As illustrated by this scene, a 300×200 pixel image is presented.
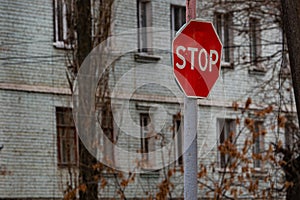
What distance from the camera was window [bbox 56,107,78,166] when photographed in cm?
2580

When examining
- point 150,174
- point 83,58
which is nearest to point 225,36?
point 150,174

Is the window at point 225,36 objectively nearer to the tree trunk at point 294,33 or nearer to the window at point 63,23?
the window at point 63,23

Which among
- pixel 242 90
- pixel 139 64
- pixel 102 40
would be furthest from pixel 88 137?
pixel 242 90

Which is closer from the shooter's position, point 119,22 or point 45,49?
point 45,49

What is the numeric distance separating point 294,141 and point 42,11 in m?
8.52

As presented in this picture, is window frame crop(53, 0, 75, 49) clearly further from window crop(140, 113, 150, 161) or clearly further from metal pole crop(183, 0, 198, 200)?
metal pole crop(183, 0, 198, 200)

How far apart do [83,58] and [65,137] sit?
4.22 m

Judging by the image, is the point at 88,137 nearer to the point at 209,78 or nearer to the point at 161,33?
the point at 161,33

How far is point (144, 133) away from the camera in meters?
26.6

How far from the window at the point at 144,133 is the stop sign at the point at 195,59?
49.0 feet

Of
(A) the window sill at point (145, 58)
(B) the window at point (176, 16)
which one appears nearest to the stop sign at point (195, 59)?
(A) the window sill at point (145, 58)

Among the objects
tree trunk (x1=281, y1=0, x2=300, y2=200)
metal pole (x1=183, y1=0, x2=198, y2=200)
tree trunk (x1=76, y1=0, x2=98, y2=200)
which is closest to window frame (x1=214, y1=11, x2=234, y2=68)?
tree trunk (x1=76, y1=0, x2=98, y2=200)

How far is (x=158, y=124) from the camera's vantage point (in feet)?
84.0

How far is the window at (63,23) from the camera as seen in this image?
23781mm
